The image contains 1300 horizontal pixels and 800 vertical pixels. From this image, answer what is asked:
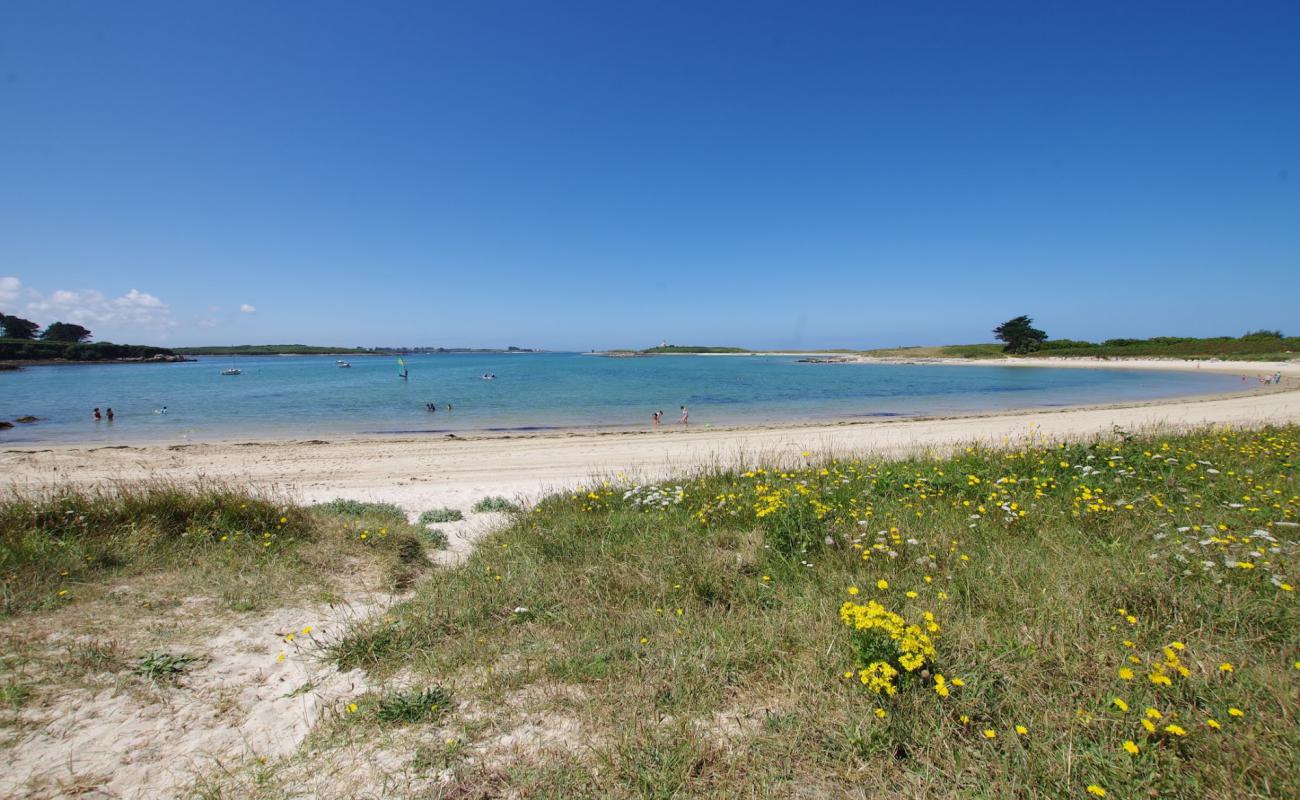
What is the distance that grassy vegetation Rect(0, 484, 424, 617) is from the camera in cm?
489

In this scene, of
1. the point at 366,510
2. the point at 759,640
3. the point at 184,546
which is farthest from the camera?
the point at 366,510

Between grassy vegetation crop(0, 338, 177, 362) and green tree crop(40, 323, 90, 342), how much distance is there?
29087mm

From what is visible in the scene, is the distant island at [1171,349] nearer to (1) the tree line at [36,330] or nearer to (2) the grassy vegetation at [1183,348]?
(2) the grassy vegetation at [1183,348]

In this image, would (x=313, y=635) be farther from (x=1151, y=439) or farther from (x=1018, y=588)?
(x=1151, y=439)

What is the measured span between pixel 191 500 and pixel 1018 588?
9.56 metres

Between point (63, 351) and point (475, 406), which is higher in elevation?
point (63, 351)

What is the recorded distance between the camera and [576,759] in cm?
269

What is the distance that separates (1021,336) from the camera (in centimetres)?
9794

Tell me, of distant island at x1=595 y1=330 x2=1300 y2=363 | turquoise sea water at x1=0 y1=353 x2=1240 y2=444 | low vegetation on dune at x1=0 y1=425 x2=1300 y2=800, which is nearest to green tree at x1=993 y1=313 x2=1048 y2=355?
distant island at x1=595 y1=330 x2=1300 y2=363

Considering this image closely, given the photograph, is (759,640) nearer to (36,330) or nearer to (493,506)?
(493,506)

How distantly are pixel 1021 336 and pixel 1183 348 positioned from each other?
24.4 meters

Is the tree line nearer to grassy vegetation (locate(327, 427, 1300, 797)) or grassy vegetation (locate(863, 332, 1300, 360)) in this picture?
grassy vegetation (locate(327, 427, 1300, 797))

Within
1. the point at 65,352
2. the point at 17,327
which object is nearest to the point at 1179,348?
the point at 65,352

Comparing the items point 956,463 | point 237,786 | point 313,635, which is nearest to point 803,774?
point 237,786
